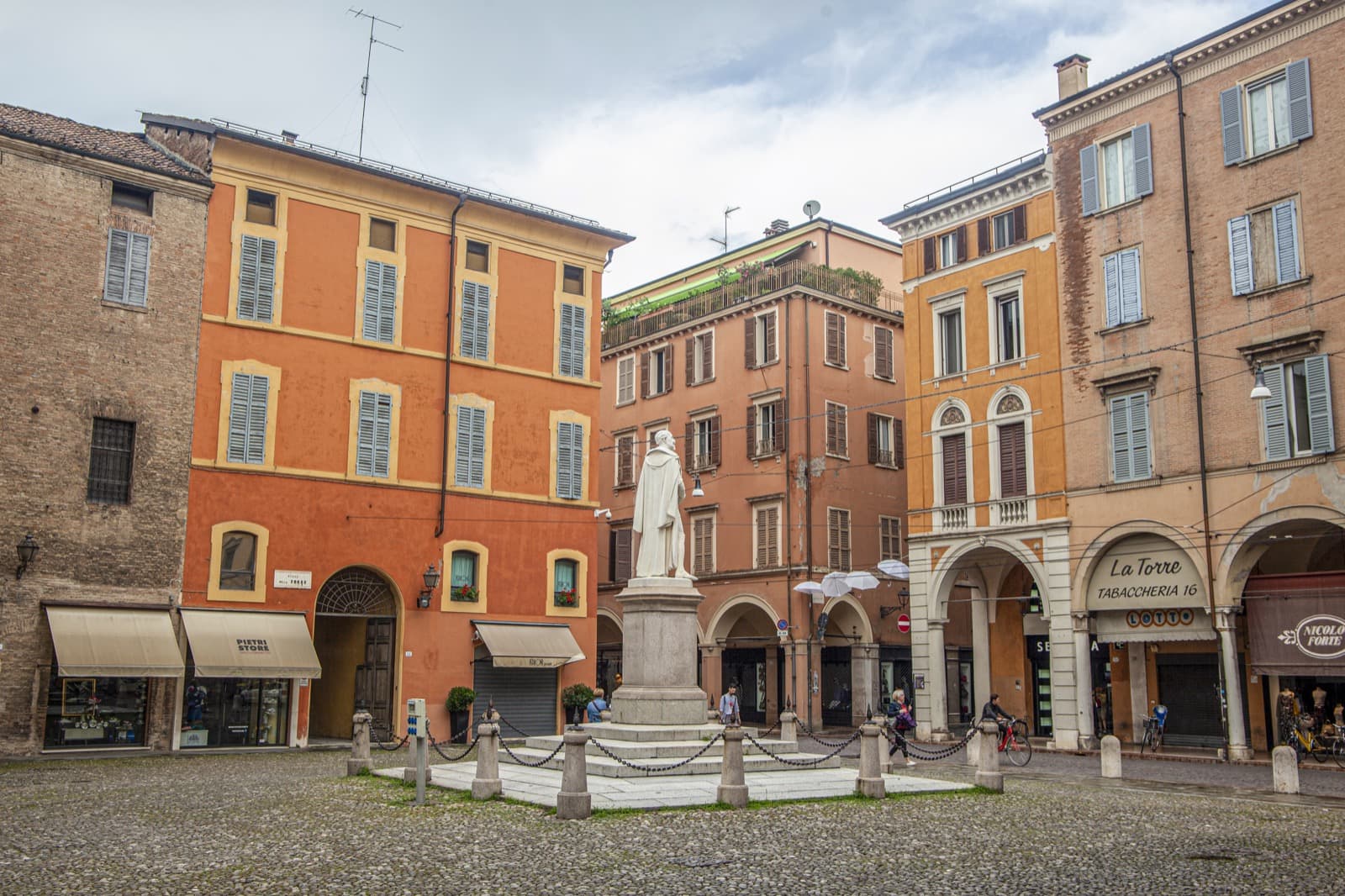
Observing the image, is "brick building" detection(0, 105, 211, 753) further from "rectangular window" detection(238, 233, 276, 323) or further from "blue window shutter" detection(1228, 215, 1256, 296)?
"blue window shutter" detection(1228, 215, 1256, 296)

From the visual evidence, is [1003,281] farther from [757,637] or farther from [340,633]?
[340,633]

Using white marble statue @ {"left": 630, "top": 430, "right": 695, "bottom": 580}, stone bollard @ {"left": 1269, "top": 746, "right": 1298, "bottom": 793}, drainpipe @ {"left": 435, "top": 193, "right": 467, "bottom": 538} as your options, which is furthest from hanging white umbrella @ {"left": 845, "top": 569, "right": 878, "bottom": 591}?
stone bollard @ {"left": 1269, "top": 746, "right": 1298, "bottom": 793}

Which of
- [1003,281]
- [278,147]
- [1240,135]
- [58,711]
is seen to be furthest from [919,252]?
[58,711]

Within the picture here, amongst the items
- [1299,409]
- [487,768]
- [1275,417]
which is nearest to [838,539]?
[1275,417]

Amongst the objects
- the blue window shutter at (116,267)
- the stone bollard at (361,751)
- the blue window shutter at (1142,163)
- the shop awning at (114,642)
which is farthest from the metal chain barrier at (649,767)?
the blue window shutter at (1142,163)

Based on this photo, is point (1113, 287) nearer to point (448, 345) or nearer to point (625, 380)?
point (448, 345)

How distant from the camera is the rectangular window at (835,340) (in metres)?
42.3

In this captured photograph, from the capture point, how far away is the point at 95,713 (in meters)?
26.0

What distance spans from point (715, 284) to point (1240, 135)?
863 inches

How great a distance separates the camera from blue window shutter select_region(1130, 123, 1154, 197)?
30688 millimetres

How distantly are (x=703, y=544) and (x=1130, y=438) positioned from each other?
17.7 meters

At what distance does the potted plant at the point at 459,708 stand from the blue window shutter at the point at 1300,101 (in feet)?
79.5

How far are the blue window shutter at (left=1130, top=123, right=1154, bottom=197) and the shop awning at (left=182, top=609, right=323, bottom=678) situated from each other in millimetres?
23798

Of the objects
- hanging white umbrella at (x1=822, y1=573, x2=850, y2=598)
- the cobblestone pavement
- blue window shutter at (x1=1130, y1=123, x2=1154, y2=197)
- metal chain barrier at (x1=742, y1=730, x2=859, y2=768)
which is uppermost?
blue window shutter at (x1=1130, y1=123, x2=1154, y2=197)
